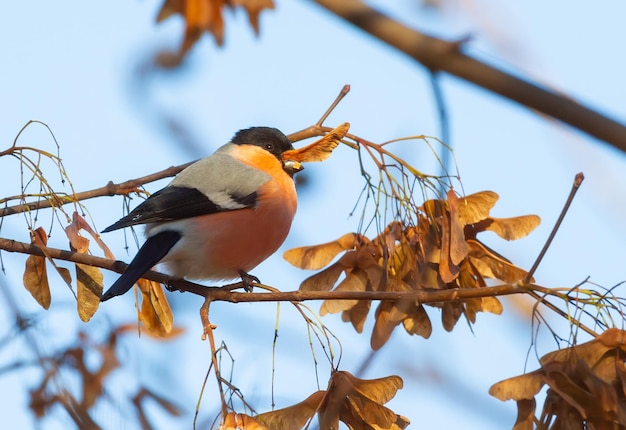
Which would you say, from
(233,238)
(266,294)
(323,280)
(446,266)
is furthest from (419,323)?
(233,238)

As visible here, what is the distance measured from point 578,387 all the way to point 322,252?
1167 millimetres

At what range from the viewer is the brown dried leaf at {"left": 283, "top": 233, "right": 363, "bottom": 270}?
285cm

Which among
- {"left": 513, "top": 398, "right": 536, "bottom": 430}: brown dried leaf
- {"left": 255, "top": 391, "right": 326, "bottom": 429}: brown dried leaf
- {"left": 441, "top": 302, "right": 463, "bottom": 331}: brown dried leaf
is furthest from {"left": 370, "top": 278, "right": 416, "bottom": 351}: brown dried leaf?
{"left": 513, "top": 398, "right": 536, "bottom": 430}: brown dried leaf

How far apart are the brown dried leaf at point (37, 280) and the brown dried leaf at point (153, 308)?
353 millimetres

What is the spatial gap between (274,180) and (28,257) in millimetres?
1275

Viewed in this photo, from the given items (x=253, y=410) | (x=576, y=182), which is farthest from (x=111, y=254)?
(x=576, y=182)

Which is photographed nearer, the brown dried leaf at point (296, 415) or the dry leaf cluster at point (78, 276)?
the brown dried leaf at point (296, 415)

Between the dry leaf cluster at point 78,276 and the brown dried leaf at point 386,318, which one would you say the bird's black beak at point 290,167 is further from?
the brown dried leaf at point 386,318

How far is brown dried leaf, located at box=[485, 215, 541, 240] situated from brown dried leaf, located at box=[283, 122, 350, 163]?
585 mm

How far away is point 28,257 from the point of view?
9.23 ft

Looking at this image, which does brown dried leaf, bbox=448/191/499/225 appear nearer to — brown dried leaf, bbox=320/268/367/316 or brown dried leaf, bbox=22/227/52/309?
brown dried leaf, bbox=320/268/367/316

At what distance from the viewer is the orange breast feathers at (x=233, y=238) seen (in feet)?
11.1

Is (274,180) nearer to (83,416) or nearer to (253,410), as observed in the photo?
(253,410)

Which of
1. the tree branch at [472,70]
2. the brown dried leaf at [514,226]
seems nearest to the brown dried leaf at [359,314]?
the brown dried leaf at [514,226]
